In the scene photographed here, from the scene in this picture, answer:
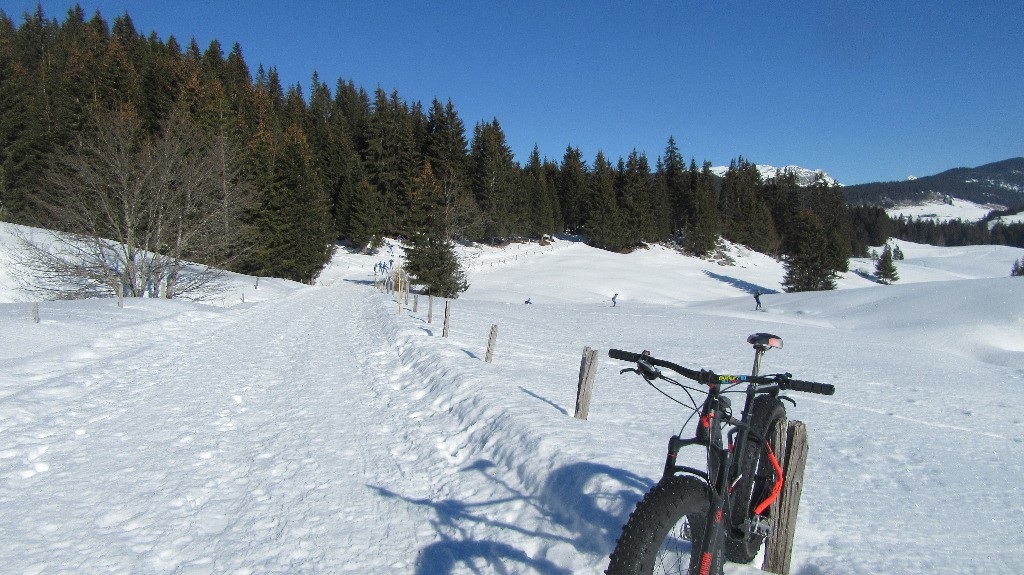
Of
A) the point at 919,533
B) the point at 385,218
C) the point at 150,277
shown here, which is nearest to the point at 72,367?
the point at 919,533

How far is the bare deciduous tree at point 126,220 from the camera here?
73.3 ft

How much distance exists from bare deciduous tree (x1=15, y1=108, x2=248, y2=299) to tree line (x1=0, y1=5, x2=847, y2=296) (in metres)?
0.17

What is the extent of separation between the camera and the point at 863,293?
113ft

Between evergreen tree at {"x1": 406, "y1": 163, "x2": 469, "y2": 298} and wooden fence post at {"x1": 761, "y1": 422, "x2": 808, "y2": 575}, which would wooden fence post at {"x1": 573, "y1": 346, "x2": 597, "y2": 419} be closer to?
wooden fence post at {"x1": 761, "y1": 422, "x2": 808, "y2": 575}

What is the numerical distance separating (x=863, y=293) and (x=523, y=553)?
38.3 m

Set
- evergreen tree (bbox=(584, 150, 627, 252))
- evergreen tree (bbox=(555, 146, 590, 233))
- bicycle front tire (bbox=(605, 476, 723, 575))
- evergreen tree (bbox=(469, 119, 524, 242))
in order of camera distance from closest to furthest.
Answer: bicycle front tire (bbox=(605, 476, 723, 575)) < evergreen tree (bbox=(469, 119, 524, 242)) < evergreen tree (bbox=(584, 150, 627, 252)) < evergreen tree (bbox=(555, 146, 590, 233))

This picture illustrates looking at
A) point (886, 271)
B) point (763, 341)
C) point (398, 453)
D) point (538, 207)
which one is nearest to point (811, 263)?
point (886, 271)

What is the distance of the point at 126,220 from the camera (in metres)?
22.2

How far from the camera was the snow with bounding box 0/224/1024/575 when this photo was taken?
13.4 ft

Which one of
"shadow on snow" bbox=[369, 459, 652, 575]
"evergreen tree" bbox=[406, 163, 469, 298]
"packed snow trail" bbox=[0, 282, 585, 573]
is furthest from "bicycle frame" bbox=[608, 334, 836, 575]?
"evergreen tree" bbox=[406, 163, 469, 298]

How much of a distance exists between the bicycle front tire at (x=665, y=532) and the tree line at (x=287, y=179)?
2642 centimetres

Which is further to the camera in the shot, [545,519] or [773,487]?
[545,519]

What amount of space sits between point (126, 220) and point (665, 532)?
2644 cm

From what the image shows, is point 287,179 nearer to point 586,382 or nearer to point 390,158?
point 390,158
